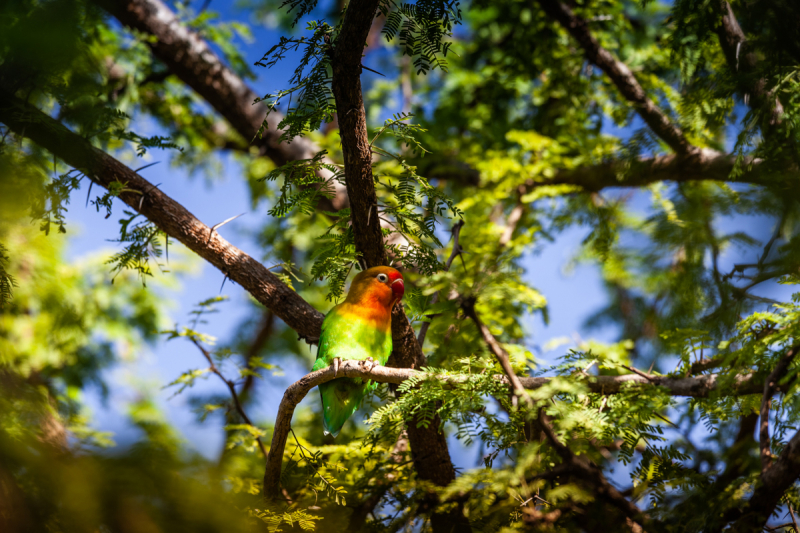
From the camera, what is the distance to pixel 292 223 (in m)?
5.09

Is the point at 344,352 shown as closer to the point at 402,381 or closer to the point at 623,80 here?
the point at 402,381

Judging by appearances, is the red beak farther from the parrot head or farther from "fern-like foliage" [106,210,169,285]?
"fern-like foliage" [106,210,169,285]

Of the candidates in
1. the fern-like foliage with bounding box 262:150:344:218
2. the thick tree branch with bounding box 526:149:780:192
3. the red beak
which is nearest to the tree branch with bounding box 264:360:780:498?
the red beak

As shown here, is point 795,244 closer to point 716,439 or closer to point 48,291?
point 716,439

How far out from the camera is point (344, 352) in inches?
106

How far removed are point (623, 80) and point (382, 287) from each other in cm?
296

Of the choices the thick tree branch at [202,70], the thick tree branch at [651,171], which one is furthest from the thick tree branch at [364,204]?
the thick tree branch at [651,171]

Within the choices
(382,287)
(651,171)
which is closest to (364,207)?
(382,287)

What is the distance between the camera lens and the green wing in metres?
2.71

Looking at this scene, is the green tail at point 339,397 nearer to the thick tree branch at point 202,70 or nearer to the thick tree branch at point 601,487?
the thick tree branch at point 601,487

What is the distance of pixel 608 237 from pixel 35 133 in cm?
423

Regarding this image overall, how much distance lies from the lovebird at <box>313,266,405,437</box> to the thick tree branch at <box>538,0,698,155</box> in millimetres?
2755

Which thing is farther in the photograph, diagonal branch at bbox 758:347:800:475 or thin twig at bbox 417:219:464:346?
thin twig at bbox 417:219:464:346

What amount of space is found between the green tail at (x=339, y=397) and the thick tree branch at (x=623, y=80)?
10.6ft
